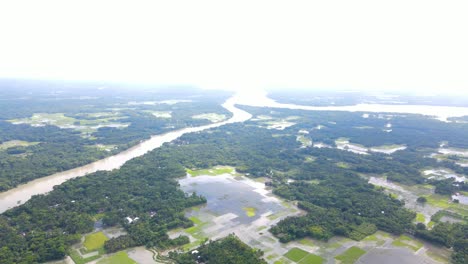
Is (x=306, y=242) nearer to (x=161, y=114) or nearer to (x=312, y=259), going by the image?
(x=312, y=259)

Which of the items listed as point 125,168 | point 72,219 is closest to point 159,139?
point 125,168

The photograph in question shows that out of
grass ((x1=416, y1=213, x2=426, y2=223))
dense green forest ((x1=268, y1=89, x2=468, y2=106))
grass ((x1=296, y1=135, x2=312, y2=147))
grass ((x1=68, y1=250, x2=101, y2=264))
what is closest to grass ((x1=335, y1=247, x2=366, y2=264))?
grass ((x1=416, y1=213, x2=426, y2=223))

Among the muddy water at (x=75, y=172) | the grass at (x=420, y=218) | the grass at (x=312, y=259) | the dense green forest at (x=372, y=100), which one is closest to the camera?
the grass at (x=312, y=259)

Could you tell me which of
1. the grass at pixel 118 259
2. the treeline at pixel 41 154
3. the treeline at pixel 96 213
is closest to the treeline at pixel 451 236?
the treeline at pixel 96 213

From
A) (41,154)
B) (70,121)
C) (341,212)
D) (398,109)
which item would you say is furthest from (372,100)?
(41,154)

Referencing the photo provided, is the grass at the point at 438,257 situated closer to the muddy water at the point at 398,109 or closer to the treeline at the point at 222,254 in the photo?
the treeline at the point at 222,254

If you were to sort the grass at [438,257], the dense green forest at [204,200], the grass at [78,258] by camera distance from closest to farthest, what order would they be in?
the grass at [78,258], the grass at [438,257], the dense green forest at [204,200]
